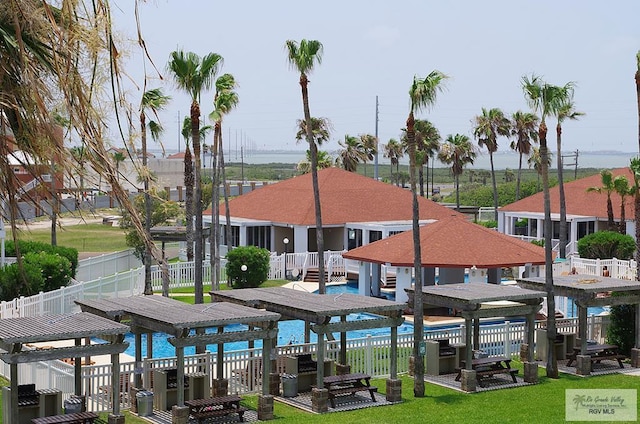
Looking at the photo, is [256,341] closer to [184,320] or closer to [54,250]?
[184,320]

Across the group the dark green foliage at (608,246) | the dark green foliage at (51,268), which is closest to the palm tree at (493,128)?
the dark green foliage at (608,246)

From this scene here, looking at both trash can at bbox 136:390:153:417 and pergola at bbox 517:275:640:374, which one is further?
pergola at bbox 517:275:640:374

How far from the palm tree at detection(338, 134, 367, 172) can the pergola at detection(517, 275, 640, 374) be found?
132 ft

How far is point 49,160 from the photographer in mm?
4961

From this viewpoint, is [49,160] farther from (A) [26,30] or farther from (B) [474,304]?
(B) [474,304]

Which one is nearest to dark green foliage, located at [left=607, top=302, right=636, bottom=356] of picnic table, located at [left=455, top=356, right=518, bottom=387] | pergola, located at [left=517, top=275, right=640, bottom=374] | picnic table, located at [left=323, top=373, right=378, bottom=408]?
pergola, located at [left=517, top=275, right=640, bottom=374]

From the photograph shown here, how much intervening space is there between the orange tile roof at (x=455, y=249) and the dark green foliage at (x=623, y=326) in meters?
9.66

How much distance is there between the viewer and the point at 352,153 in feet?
217

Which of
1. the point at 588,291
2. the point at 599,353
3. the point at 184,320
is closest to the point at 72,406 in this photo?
the point at 184,320

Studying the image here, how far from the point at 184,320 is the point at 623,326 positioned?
1339 cm

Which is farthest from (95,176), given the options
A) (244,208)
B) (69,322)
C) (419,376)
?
(244,208)

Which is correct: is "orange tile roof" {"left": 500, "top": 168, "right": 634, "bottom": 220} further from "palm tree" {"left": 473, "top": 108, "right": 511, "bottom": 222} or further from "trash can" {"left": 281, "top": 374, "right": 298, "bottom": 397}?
"trash can" {"left": 281, "top": 374, "right": 298, "bottom": 397}

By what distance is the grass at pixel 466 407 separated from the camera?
19.2 m

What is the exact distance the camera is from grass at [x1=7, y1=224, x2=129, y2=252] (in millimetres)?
62731
